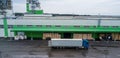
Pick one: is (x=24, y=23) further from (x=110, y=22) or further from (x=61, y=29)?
(x=110, y=22)

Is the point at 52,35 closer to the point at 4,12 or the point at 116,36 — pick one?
the point at 116,36

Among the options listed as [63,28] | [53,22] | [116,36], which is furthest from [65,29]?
[116,36]

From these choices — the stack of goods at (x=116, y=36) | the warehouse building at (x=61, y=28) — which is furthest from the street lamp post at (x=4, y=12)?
the stack of goods at (x=116, y=36)

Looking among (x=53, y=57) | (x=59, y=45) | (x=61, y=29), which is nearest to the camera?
(x=53, y=57)

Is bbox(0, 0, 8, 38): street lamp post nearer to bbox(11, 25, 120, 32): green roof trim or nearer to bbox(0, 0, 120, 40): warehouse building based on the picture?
bbox(0, 0, 120, 40): warehouse building

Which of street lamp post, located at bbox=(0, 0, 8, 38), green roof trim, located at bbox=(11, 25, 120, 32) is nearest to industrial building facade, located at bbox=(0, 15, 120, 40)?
green roof trim, located at bbox=(11, 25, 120, 32)

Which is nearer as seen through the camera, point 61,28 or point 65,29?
point 65,29

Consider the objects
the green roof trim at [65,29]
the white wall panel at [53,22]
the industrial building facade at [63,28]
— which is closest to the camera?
the green roof trim at [65,29]

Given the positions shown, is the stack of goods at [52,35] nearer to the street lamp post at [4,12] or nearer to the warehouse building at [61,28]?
the warehouse building at [61,28]

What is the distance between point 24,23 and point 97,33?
48.9ft

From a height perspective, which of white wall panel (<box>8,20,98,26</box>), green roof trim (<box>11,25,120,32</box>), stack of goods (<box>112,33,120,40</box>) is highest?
white wall panel (<box>8,20,98,26</box>)

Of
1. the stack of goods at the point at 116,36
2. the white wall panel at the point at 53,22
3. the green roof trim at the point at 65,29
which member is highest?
the white wall panel at the point at 53,22

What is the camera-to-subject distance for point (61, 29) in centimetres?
3862

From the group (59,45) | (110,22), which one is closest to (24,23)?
(59,45)
